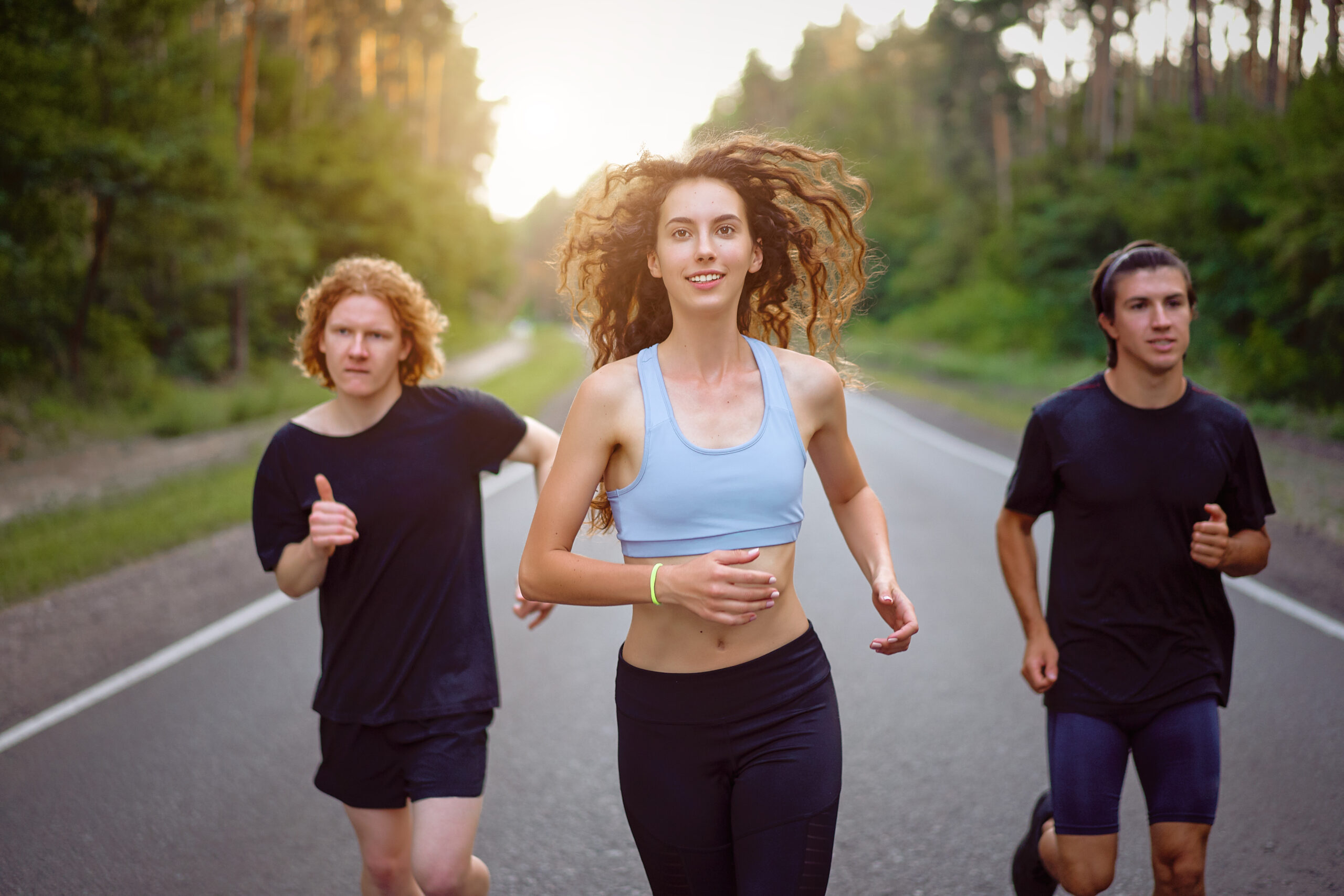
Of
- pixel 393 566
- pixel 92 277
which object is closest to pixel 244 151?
pixel 92 277

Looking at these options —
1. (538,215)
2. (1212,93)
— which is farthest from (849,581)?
(538,215)

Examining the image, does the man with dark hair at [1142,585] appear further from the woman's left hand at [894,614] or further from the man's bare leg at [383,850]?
the man's bare leg at [383,850]

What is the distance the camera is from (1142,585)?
3.16m

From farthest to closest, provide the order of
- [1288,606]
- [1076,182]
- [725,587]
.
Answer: [1076,182] → [1288,606] → [725,587]

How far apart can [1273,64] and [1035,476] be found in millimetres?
26132

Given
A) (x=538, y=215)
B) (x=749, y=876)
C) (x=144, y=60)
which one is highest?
(x=538, y=215)

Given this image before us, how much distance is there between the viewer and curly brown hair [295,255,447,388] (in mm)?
3434

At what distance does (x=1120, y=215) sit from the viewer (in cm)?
3023

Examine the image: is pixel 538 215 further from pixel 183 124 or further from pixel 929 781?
pixel 929 781

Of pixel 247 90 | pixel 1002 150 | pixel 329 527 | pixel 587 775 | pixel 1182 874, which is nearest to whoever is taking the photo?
pixel 1182 874

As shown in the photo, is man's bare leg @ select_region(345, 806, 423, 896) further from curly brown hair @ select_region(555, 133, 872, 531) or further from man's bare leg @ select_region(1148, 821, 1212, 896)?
man's bare leg @ select_region(1148, 821, 1212, 896)

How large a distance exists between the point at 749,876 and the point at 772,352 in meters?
1.18

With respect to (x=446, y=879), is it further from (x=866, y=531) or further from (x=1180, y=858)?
(x=1180, y=858)

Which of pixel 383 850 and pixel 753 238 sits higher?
pixel 753 238
